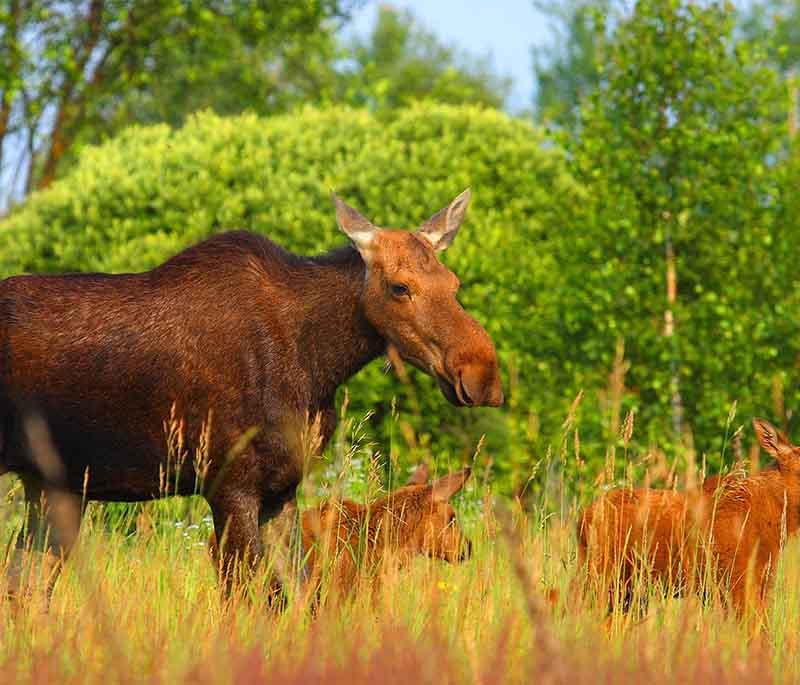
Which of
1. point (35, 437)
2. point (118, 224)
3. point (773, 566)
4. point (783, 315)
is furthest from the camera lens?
point (118, 224)

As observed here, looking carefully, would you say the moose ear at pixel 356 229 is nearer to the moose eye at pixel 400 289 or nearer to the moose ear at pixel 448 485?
the moose eye at pixel 400 289

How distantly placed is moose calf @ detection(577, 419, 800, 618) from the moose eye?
134 cm

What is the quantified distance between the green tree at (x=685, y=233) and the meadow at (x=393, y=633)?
3.94 metres

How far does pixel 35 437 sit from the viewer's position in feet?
18.8

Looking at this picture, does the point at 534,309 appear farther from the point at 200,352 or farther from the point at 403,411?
the point at 200,352

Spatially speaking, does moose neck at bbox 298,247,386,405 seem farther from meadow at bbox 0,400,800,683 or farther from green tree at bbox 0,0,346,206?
green tree at bbox 0,0,346,206

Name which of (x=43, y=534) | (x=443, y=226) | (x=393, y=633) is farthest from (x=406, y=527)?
(x=393, y=633)

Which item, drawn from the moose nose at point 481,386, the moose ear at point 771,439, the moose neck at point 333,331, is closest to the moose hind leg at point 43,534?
the moose neck at point 333,331

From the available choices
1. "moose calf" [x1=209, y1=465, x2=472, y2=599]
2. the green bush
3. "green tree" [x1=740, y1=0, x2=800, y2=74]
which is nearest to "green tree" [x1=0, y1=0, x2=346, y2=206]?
the green bush

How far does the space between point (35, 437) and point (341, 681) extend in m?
2.69

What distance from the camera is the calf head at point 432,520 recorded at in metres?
6.48

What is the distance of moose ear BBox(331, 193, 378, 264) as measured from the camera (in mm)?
5949

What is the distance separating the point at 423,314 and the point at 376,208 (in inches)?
216

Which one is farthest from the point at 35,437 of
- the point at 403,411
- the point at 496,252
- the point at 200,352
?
the point at 496,252
